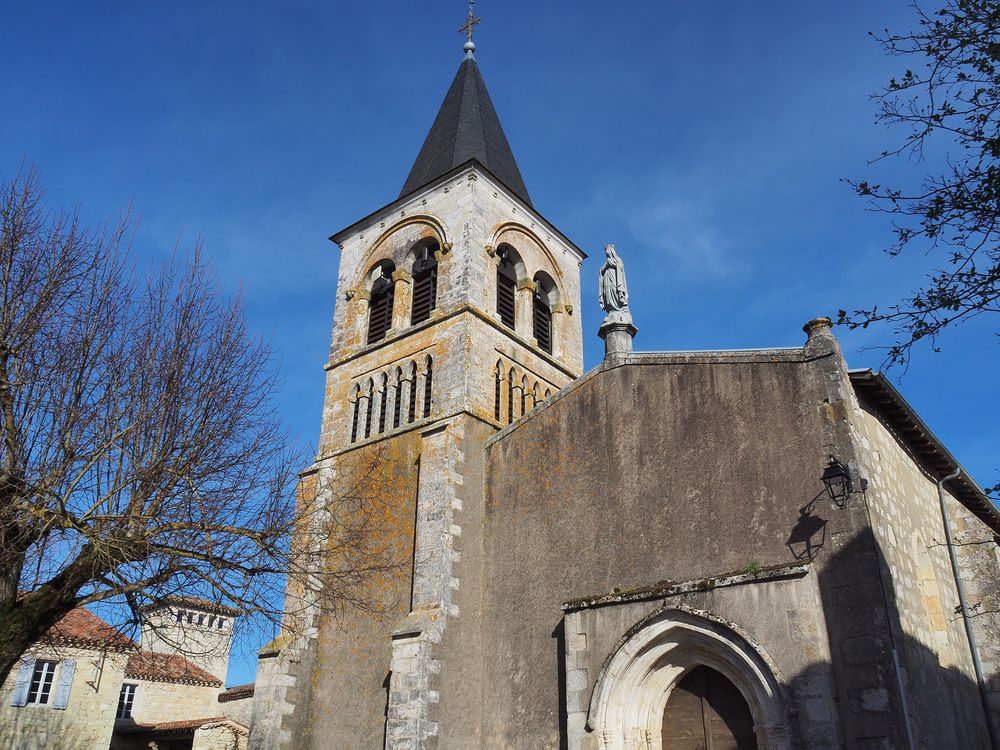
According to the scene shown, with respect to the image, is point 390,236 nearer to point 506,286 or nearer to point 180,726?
point 506,286

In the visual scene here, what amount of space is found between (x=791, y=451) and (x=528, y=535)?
434cm

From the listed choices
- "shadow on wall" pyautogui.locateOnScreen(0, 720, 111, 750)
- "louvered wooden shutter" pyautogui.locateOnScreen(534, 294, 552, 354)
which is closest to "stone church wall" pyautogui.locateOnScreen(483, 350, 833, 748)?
"louvered wooden shutter" pyautogui.locateOnScreen(534, 294, 552, 354)

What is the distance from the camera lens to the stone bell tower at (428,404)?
40.8ft

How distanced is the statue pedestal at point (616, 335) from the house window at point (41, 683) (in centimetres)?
1799

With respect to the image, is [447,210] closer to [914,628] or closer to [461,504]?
[461,504]

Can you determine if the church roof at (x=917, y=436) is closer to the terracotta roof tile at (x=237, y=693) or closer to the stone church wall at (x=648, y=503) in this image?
the stone church wall at (x=648, y=503)

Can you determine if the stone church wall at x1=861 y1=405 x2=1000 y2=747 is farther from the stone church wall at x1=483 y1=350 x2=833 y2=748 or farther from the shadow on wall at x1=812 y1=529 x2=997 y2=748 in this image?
the stone church wall at x1=483 y1=350 x2=833 y2=748

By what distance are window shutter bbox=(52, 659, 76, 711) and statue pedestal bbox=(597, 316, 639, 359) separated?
1752 cm

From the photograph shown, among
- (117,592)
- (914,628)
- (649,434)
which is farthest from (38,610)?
(914,628)

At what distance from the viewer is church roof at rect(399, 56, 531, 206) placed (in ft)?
62.3

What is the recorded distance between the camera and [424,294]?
17.4m

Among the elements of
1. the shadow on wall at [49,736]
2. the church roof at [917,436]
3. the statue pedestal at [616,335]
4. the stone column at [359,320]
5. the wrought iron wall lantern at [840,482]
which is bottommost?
the shadow on wall at [49,736]

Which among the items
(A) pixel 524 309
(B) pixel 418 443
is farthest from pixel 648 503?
(A) pixel 524 309

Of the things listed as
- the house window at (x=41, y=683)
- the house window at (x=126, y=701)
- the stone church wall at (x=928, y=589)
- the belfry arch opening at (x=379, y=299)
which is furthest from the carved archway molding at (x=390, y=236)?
the house window at (x=126, y=701)
